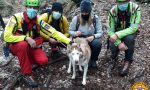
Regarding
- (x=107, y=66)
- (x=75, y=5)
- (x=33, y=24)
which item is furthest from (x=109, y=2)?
(x=33, y=24)

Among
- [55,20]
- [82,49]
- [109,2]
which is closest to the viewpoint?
[82,49]

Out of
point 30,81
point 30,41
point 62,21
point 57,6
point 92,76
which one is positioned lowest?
point 92,76

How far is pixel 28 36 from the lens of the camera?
24.9ft

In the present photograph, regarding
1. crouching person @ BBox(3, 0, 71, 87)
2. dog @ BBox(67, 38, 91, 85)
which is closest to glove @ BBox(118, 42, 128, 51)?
dog @ BBox(67, 38, 91, 85)

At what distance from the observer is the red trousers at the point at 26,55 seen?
7281 mm

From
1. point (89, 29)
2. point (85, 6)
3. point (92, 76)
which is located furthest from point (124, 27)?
point (92, 76)

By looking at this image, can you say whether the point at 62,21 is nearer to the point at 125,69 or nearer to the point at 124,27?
the point at 124,27

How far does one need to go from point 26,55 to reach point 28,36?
1.63ft

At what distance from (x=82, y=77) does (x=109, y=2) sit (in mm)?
5585

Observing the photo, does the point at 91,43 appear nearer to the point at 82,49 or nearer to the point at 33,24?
the point at 82,49

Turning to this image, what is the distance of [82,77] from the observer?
7891 mm

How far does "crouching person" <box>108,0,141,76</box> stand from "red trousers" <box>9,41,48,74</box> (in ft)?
5.72

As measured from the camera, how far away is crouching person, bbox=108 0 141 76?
301 inches

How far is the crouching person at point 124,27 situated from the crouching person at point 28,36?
120cm
